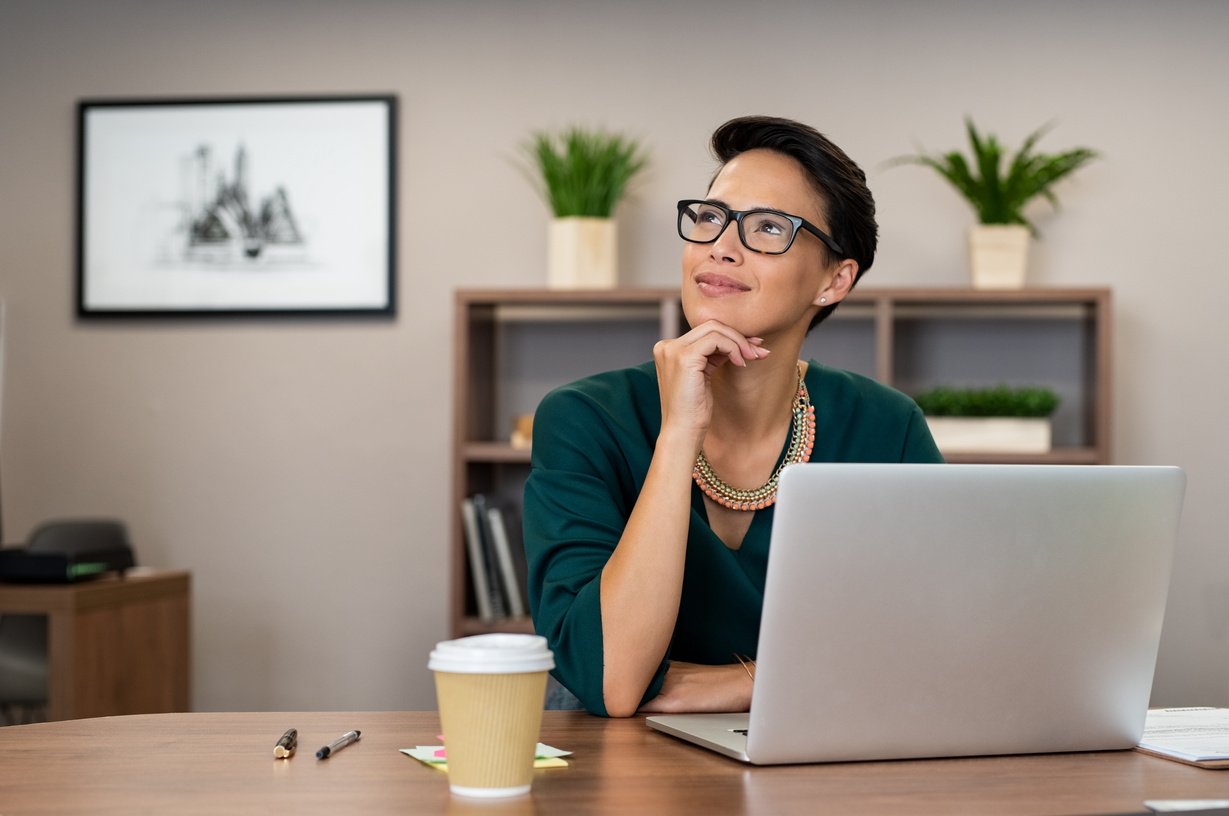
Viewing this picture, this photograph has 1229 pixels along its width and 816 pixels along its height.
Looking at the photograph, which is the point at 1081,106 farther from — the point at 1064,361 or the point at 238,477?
the point at 238,477

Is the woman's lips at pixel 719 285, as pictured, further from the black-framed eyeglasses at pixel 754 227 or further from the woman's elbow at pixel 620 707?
the woman's elbow at pixel 620 707

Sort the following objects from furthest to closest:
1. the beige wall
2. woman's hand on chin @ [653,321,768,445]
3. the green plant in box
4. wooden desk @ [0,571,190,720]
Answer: the beige wall → the green plant in box → wooden desk @ [0,571,190,720] → woman's hand on chin @ [653,321,768,445]

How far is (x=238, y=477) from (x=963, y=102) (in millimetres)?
2279

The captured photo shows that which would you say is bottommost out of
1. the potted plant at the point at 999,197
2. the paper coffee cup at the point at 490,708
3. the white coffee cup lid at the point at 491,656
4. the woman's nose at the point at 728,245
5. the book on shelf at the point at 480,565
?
the book on shelf at the point at 480,565

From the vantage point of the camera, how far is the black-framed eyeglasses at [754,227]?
1.57 meters

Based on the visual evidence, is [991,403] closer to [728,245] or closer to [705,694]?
[728,245]

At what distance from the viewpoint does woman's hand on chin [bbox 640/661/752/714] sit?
1282mm

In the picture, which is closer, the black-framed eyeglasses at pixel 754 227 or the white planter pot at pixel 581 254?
the black-framed eyeglasses at pixel 754 227

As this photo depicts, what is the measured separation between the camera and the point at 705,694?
4.24ft

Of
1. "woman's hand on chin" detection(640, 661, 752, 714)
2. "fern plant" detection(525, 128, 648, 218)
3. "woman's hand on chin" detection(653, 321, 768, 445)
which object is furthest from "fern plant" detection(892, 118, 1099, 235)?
"woman's hand on chin" detection(640, 661, 752, 714)

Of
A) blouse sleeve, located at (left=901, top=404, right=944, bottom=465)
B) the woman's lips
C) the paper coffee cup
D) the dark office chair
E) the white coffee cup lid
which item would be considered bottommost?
the dark office chair

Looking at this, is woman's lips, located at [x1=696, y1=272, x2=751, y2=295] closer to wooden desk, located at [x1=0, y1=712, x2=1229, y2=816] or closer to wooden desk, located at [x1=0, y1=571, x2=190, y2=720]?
wooden desk, located at [x1=0, y1=712, x2=1229, y2=816]

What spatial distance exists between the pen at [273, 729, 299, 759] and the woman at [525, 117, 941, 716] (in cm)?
31

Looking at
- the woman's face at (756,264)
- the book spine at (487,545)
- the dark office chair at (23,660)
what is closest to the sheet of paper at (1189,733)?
the woman's face at (756,264)
